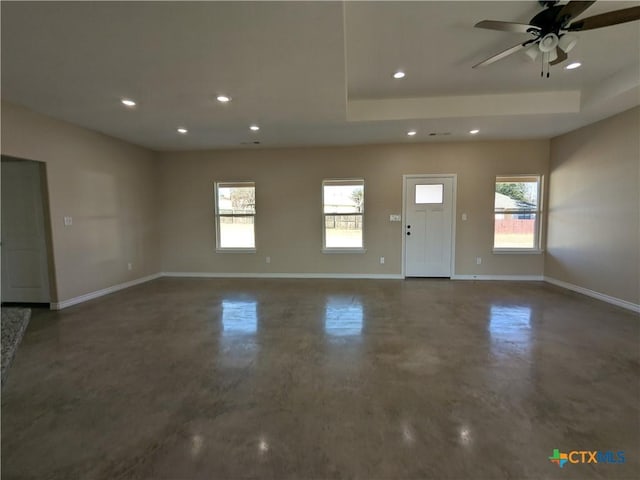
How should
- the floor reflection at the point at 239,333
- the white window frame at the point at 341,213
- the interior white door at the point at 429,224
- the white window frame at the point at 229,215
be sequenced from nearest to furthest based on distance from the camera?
the floor reflection at the point at 239,333 < the interior white door at the point at 429,224 < the white window frame at the point at 341,213 < the white window frame at the point at 229,215

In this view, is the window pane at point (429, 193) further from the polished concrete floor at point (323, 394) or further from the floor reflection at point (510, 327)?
the polished concrete floor at point (323, 394)

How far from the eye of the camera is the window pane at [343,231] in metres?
5.87

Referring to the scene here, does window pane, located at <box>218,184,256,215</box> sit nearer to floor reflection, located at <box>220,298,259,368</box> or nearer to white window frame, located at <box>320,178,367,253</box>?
white window frame, located at <box>320,178,367,253</box>

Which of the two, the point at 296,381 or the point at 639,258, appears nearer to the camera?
the point at 296,381

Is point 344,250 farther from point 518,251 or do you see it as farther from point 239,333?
point 518,251

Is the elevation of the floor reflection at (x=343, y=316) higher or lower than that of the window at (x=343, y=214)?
lower

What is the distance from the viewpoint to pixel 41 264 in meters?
4.07

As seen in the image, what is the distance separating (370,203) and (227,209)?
300 cm

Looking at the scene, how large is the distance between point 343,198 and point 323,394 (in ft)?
14.0

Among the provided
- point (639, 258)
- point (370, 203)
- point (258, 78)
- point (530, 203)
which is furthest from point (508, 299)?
point (258, 78)

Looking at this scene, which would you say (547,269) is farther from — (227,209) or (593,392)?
(227,209)

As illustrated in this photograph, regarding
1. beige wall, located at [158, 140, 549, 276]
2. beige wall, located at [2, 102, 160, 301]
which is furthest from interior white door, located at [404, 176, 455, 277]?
beige wall, located at [2, 102, 160, 301]

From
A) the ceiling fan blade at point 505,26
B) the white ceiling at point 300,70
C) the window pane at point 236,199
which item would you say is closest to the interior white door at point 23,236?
the white ceiling at point 300,70

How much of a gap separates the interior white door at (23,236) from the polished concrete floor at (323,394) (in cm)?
53
